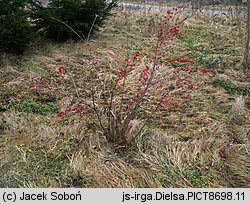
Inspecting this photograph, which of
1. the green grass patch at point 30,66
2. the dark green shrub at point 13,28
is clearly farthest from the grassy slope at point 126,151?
the dark green shrub at point 13,28

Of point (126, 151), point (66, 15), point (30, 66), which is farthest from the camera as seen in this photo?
point (66, 15)

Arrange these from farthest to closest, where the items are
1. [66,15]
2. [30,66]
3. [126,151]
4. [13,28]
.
Answer: 1. [66,15]
2. [30,66]
3. [13,28]
4. [126,151]

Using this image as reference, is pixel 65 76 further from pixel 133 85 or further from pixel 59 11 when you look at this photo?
pixel 59 11

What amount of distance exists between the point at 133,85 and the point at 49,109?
53.6 inches

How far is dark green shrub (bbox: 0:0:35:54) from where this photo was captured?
13.9ft

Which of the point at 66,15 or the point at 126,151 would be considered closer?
the point at 126,151

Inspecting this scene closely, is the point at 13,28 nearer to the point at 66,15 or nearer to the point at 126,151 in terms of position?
the point at 66,15

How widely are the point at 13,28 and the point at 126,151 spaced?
9.94 feet

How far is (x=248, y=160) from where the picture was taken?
2527 mm

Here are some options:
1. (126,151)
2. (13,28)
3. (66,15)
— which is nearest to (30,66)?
(13,28)

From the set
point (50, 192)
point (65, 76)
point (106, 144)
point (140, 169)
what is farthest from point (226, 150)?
point (65, 76)

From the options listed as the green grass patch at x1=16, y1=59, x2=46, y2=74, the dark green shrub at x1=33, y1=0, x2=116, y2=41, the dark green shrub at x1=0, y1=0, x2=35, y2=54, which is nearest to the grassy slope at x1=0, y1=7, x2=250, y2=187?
the green grass patch at x1=16, y1=59, x2=46, y2=74

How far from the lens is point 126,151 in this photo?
8.78 ft

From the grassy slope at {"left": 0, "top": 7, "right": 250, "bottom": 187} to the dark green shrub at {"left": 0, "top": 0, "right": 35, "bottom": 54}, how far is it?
322 mm
